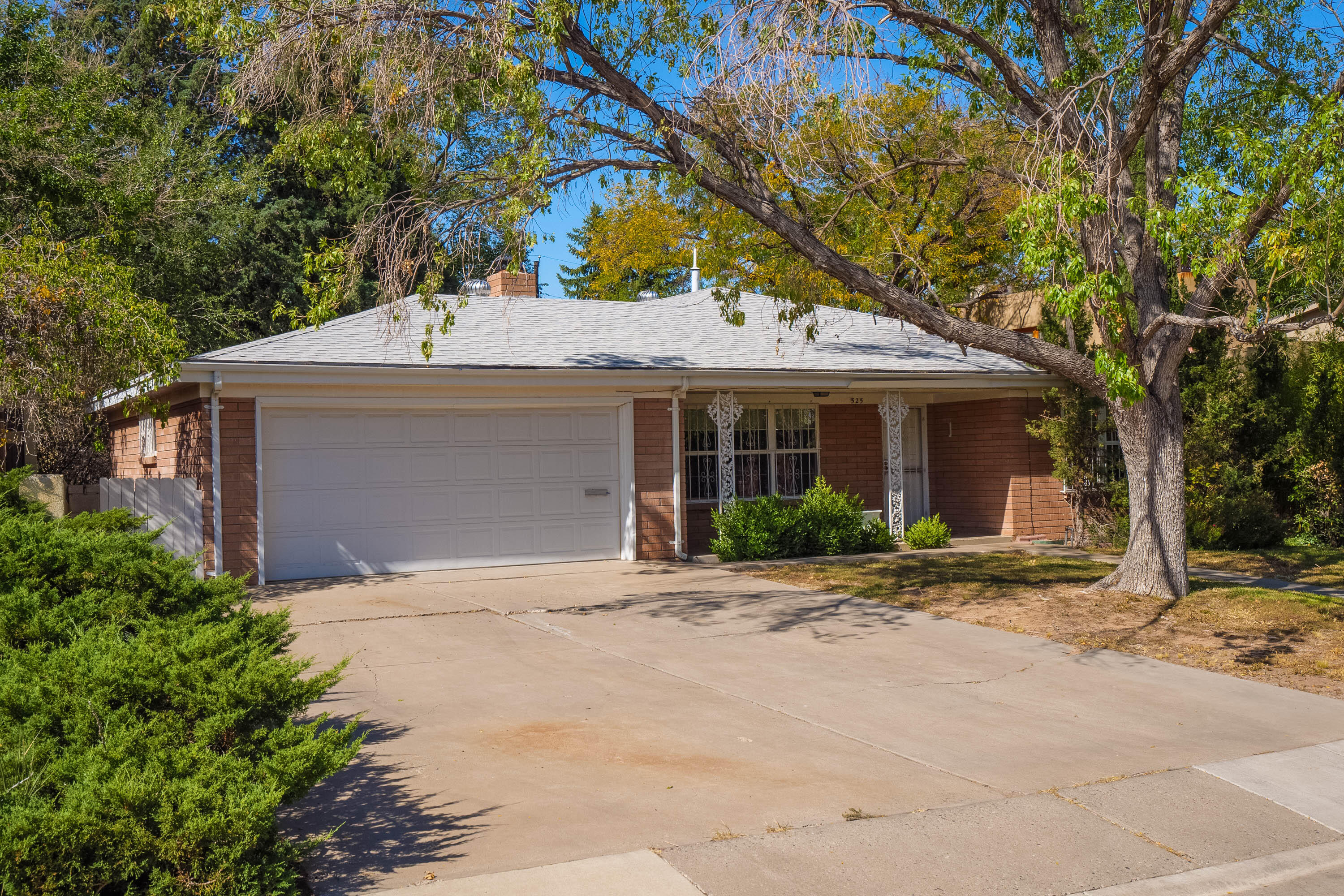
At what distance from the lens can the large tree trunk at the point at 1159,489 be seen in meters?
10.8

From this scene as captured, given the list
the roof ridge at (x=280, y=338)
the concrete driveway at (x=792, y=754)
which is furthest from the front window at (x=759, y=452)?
the concrete driveway at (x=792, y=754)

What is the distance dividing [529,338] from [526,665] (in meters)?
8.13

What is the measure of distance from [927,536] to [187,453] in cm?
1053

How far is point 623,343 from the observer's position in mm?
16453

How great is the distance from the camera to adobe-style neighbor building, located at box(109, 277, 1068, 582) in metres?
13.2

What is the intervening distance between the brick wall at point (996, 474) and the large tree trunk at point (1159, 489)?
6782 millimetres

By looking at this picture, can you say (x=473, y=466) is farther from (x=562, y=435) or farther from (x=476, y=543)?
(x=562, y=435)

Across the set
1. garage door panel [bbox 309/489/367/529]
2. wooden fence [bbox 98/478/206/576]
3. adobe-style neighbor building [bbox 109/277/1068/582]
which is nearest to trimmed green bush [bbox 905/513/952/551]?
adobe-style neighbor building [bbox 109/277/1068/582]

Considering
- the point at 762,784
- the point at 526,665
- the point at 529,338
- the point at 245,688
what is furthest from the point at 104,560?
the point at 529,338

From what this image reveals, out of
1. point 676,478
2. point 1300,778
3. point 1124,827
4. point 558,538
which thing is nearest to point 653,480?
point 676,478

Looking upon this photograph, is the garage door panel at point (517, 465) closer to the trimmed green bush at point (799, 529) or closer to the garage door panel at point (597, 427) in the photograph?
the garage door panel at point (597, 427)

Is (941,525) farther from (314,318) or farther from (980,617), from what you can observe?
(314,318)

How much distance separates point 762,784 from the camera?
18.3ft

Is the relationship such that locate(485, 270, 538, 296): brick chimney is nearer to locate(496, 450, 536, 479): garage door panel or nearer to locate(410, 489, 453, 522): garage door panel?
locate(496, 450, 536, 479): garage door panel
